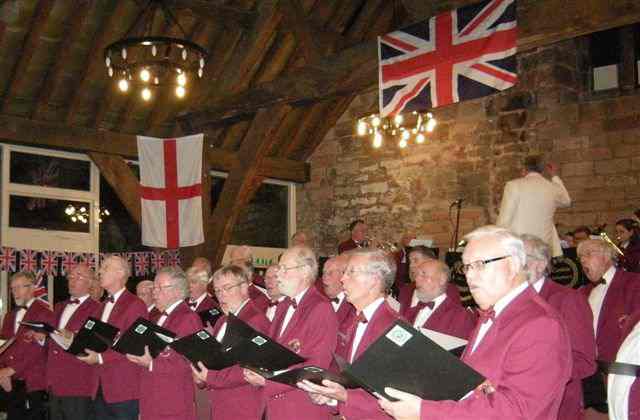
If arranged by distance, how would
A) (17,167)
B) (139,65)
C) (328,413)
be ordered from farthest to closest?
(17,167)
(139,65)
(328,413)

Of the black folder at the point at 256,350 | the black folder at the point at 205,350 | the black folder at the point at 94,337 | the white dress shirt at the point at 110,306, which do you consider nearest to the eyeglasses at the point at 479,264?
the black folder at the point at 256,350

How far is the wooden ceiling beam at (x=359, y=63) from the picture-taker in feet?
20.8

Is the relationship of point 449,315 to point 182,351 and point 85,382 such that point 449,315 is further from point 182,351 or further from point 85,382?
point 85,382

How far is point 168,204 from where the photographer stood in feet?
29.8

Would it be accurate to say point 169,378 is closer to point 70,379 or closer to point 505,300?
point 70,379

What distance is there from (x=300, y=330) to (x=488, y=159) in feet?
23.5

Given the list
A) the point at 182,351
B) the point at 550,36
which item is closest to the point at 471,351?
the point at 182,351

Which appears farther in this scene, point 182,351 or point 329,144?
point 329,144

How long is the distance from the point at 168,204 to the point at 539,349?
7.30 m

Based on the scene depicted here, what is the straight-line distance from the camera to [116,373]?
4.68 m

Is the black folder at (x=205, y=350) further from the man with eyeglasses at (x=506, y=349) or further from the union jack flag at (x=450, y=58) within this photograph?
the union jack flag at (x=450, y=58)

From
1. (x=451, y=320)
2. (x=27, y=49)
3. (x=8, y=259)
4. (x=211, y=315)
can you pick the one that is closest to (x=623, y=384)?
(x=451, y=320)

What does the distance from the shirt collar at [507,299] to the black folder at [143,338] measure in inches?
81.8

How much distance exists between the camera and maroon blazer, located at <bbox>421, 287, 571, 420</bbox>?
2191mm
